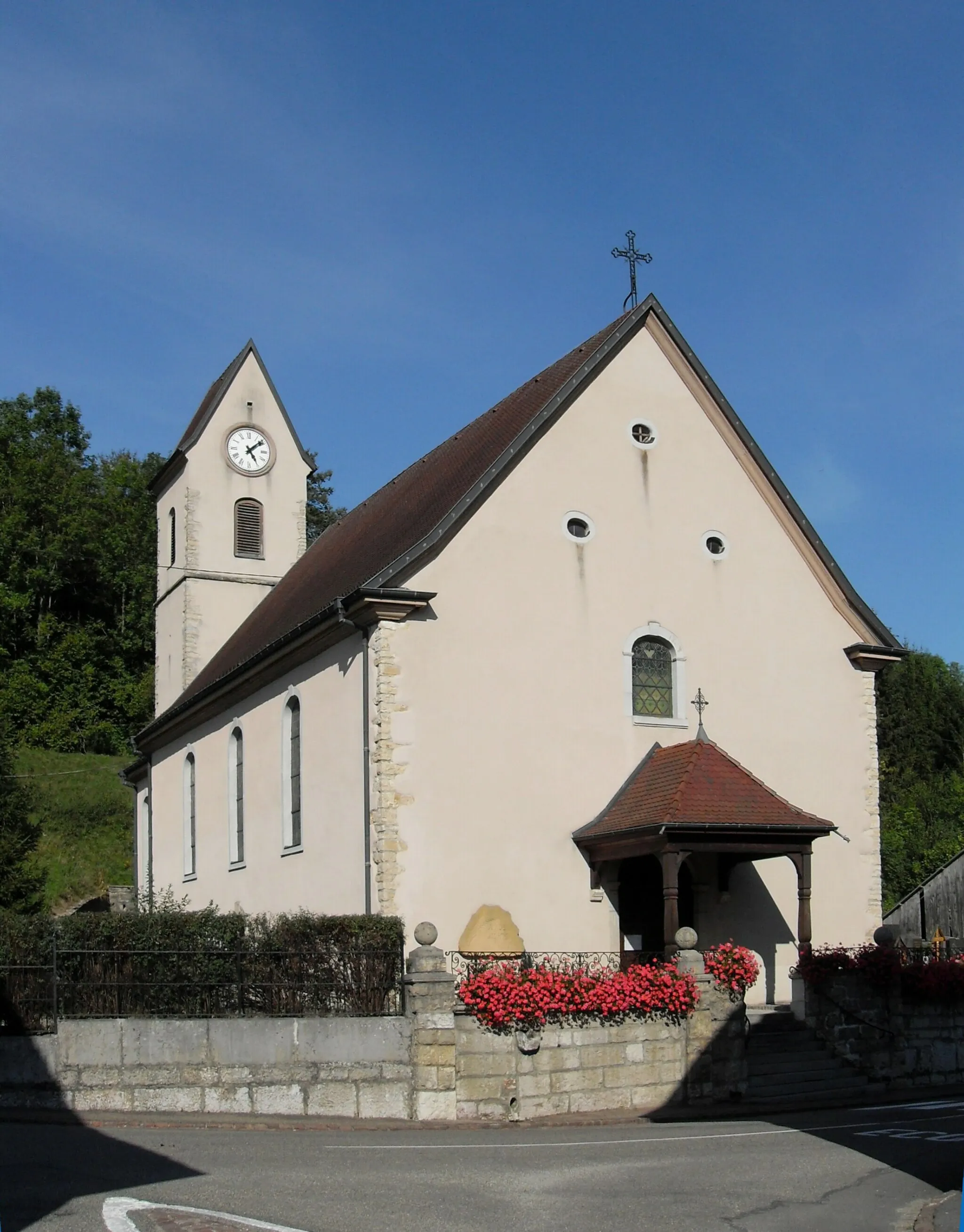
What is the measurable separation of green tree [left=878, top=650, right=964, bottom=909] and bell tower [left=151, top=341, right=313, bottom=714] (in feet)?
79.2

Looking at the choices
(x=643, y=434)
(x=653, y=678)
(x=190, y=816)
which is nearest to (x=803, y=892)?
(x=653, y=678)

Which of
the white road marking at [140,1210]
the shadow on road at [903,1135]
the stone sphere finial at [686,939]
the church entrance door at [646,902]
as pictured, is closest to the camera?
the white road marking at [140,1210]

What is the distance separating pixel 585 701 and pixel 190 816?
426 inches

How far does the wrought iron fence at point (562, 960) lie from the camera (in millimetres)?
16531

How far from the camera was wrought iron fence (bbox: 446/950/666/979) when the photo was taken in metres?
16.5

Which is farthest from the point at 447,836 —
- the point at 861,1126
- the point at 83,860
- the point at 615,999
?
the point at 83,860

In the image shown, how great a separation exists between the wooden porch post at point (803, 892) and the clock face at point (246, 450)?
695 inches

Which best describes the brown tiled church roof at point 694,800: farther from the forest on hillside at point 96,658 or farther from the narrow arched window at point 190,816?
the forest on hillside at point 96,658

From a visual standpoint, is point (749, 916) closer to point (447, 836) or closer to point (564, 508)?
point (447, 836)

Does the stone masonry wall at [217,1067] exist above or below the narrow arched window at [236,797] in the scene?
below

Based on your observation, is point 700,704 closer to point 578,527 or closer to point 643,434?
point 578,527

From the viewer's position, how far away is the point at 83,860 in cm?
4056

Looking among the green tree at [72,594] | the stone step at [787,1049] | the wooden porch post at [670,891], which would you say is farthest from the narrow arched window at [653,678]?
the green tree at [72,594]

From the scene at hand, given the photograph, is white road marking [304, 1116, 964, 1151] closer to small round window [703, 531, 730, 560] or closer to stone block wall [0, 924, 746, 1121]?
stone block wall [0, 924, 746, 1121]
